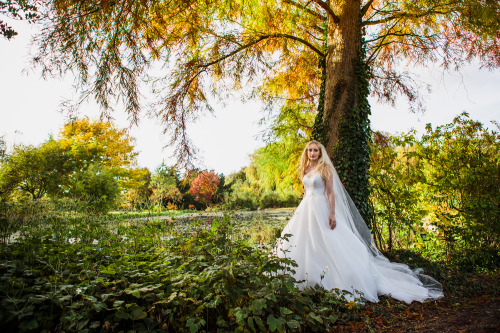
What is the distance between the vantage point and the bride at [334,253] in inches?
133

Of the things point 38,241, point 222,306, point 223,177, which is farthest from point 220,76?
point 223,177

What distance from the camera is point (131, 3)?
144 inches

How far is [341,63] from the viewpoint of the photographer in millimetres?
5562

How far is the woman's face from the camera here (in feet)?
14.2

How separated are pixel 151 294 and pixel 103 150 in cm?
2085

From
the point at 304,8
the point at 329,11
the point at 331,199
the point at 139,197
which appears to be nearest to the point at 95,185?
the point at 139,197

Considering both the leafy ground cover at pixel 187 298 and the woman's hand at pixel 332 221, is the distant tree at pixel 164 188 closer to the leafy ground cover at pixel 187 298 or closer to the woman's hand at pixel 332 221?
the leafy ground cover at pixel 187 298

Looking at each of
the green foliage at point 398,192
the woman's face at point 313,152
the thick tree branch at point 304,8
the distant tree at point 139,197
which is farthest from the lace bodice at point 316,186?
the thick tree branch at point 304,8

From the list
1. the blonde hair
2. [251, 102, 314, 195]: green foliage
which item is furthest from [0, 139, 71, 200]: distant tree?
the blonde hair

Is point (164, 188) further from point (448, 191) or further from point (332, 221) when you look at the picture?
point (448, 191)

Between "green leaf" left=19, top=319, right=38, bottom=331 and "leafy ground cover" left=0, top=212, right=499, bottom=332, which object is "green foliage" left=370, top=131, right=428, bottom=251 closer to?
"leafy ground cover" left=0, top=212, right=499, bottom=332

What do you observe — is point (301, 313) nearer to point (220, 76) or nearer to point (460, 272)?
point (460, 272)

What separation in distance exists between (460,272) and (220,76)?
6415 millimetres

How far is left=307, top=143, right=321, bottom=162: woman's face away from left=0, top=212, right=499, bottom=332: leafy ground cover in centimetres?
180
